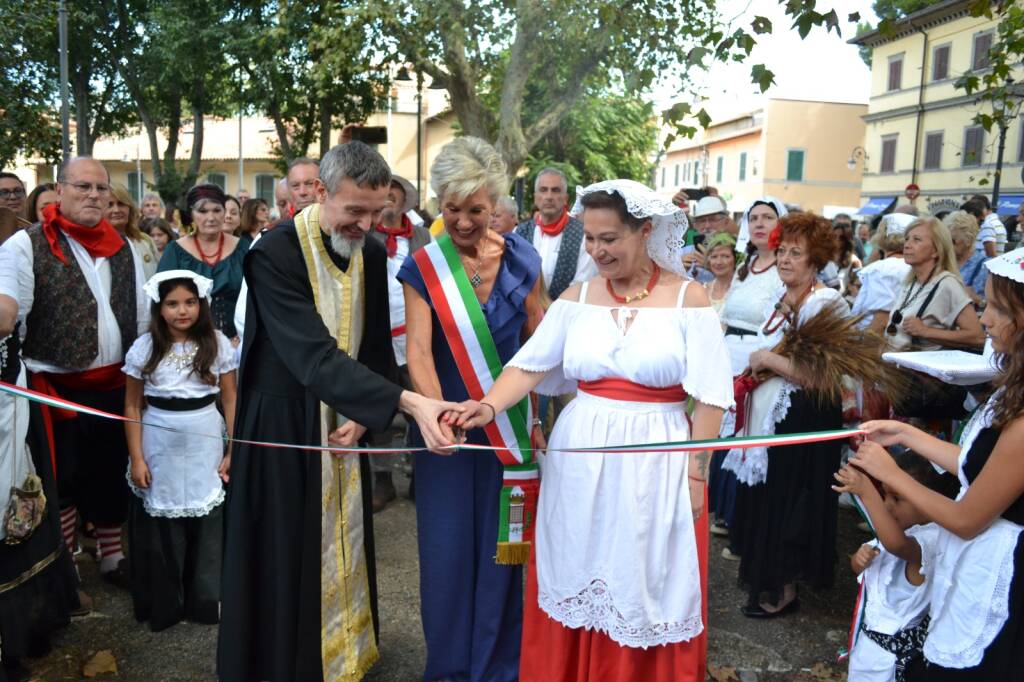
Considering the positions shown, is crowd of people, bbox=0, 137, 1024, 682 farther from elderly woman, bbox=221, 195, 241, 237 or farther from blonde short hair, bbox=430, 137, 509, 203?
elderly woman, bbox=221, 195, 241, 237

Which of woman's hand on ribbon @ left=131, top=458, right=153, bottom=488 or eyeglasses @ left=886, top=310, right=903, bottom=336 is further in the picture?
eyeglasses @ left=886, top=310, right=903, bottom=336

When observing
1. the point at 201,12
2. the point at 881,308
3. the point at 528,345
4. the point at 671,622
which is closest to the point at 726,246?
the point at 881,308

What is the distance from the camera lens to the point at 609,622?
9.22 feet

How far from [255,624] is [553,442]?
1.35m

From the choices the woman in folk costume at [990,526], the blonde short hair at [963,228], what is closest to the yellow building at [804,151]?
the blonde short hair at [963,228]

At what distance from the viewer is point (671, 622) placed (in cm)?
277

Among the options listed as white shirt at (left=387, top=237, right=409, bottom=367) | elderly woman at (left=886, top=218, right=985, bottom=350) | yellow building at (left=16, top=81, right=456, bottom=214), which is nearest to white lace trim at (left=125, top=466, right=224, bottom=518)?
white shirt at (left=387, top=237, right=409, bottom=367)

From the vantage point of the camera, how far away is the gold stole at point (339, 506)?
10.2 feet

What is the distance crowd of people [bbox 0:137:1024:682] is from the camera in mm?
2674

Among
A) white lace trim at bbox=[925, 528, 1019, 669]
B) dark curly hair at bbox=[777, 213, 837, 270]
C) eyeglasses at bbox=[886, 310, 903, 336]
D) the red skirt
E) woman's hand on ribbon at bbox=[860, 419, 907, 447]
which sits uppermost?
dark curly hair at bbox=[777, 213, 837, 270]

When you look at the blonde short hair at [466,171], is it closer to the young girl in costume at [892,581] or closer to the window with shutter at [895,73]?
the young girl in costume at [892,581]

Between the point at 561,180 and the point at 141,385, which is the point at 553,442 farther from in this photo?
the point at 561,180

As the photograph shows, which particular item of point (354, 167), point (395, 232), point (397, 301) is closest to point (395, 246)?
point (395, 232)

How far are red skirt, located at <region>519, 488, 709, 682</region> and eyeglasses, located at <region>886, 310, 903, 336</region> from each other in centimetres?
313
